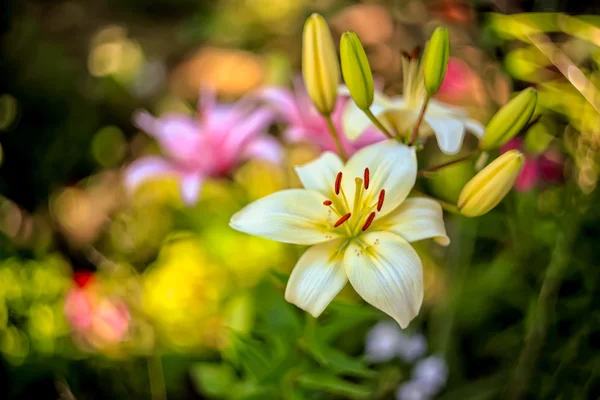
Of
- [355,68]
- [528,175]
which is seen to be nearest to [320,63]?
[355,68]

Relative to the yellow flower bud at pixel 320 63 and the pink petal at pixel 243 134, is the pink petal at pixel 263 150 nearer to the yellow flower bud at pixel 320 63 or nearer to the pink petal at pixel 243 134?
the pink petal at pixel 243 134

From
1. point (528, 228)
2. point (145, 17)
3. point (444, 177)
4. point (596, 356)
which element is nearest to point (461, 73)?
point (444, 177)

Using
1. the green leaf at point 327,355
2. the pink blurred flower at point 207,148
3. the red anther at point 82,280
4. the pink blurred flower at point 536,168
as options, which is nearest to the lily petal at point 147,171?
the pink blurred flower at point 207,148

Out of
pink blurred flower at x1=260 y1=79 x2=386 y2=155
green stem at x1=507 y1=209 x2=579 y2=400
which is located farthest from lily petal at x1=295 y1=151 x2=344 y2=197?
green stem at x1=507 y1=209 x2=579 y2=400

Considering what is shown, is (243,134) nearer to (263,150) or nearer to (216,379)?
(263,150)

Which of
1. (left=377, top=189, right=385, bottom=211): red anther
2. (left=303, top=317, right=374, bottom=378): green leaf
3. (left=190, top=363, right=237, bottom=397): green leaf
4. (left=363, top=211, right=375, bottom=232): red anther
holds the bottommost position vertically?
(left=190, top=363, right=237, bottom=397): green leaf

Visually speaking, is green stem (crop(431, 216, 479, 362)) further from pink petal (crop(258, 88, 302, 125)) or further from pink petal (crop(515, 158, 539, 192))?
pink petal (crop(258, 88, 302, 125))

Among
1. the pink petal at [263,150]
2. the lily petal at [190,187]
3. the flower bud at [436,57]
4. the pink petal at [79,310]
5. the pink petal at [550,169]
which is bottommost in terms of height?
the pink petal at [79,310]
